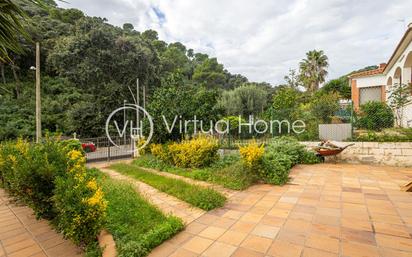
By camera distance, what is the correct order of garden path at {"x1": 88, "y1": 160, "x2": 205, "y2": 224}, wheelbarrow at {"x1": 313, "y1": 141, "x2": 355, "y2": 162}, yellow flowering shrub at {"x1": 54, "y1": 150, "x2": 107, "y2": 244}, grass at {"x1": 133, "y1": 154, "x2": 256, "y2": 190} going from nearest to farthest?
yellow flowering shrub at {"x1": 54, "y1": 150, "x2": 107, "y2": 244} < garden path at {"x1": 88, "y1": 160, "x2": 205, "y2": 224} < grass at {"x1": 133, "y1": 154, "x2": 256, "y2": 190} < wheelbarrow at {"x1": 313, "y1": 141, "x2": 355, "y2": 162}

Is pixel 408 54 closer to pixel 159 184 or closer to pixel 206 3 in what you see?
pixel 206 3

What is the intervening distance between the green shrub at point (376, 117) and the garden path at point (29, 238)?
29.7 ft

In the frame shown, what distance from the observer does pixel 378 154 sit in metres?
7.28

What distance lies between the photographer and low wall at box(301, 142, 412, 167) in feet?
22.8

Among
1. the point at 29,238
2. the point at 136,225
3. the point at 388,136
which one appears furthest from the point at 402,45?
the point at 29,238

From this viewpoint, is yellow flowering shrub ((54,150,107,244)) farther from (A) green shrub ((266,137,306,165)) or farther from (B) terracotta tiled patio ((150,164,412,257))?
(A) green shrub ((266,137,306,165))

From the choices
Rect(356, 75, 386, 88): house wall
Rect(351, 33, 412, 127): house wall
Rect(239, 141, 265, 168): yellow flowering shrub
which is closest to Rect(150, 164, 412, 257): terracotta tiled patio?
Rect(239, 141, 265, 168): yellow flowering shrub

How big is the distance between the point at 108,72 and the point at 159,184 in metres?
21.0

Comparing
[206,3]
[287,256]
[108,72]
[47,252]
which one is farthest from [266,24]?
[108,72]

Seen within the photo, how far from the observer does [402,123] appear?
8219mm

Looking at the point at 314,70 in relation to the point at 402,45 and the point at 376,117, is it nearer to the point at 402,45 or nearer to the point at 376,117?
the point at 402,45

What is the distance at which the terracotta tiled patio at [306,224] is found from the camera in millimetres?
2504

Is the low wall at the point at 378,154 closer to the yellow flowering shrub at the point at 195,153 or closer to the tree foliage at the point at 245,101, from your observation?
the yellow flowering shrub at the point at 195,153

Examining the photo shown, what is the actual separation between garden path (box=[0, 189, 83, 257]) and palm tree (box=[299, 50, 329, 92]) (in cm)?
2789
